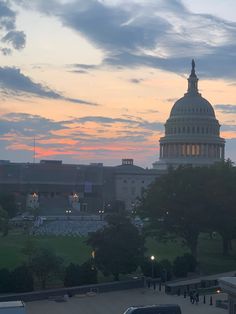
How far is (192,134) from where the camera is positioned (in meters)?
131

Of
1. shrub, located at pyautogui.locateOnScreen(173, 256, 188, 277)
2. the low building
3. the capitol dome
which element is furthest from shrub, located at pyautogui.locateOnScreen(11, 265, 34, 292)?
the capitol dome

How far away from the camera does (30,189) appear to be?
421ft

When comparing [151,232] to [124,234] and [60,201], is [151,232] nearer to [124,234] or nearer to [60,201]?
[124,234]

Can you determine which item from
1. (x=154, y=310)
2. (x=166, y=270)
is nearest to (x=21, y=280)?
(x=166, y=270)

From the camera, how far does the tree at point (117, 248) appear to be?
37469mm

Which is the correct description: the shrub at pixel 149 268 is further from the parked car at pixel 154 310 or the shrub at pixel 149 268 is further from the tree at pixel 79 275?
the parked car at pixel 154 310

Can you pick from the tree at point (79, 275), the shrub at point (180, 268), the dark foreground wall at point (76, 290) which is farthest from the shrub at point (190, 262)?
the tree at point (79, 275)

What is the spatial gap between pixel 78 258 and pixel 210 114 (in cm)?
9144

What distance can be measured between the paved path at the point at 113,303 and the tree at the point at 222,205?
13.6 m

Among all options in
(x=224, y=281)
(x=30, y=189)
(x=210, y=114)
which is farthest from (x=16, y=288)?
(x=210, y=114)

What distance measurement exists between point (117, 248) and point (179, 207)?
1078cm

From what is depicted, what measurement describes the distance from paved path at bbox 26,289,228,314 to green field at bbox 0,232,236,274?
874cm

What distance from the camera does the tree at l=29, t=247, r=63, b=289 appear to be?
35.0 meters

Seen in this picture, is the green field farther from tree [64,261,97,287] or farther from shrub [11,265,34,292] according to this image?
shrub [11,265,34,292]
